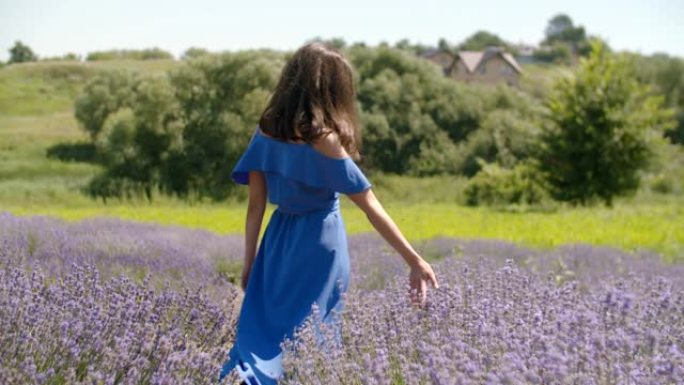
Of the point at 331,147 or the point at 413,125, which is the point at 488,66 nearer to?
the point at 413,125

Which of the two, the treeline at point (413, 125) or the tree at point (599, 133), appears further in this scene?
the treeline at point (413, 125)

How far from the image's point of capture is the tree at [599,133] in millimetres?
17984

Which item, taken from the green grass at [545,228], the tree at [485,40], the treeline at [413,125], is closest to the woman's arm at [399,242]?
the green grass at [545,228]

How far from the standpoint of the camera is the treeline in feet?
60.0

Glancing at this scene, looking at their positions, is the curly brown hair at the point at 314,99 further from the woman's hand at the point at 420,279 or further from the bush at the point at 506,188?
the bush at the point at 506,188

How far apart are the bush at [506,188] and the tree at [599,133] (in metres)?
1.15

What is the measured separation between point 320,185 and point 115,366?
3.32ft

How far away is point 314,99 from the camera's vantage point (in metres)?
3.04

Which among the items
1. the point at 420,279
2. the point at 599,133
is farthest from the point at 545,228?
the point at 599,133

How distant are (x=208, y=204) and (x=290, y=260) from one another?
14683 mm

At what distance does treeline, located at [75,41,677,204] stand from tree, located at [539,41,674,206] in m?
0.03

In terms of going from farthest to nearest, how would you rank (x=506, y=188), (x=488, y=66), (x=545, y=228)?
(x=488, y=66) → (x=506, y=188) → (x=545, y=228)

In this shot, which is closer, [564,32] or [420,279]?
[420,279]

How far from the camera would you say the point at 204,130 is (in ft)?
76.5
